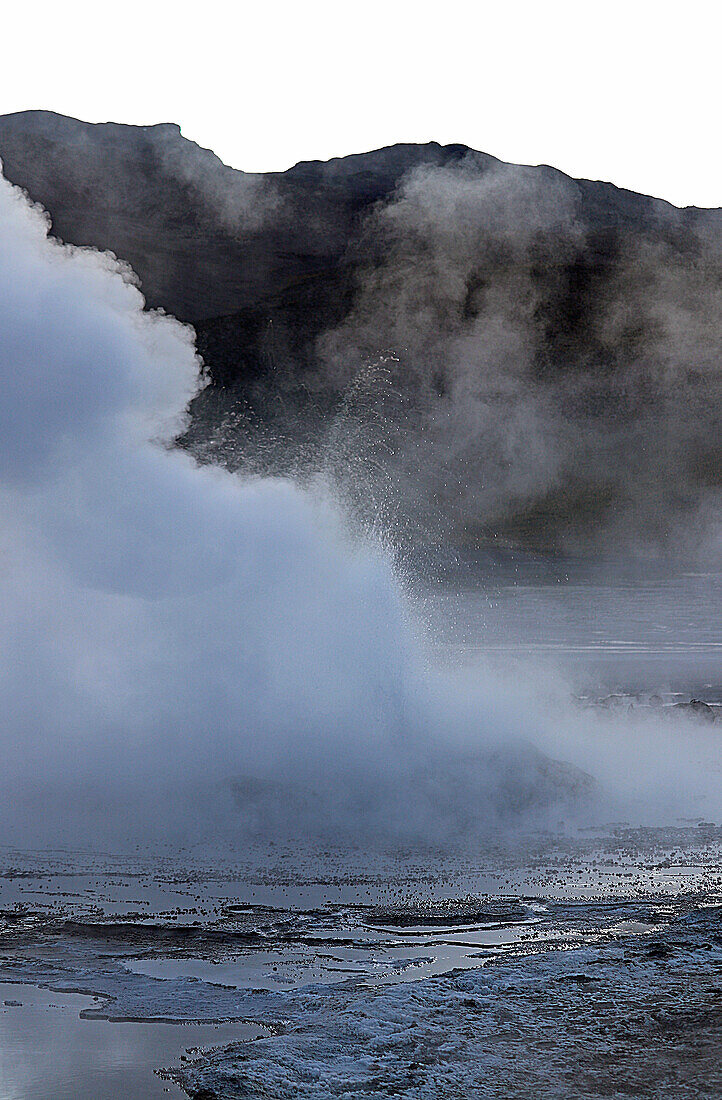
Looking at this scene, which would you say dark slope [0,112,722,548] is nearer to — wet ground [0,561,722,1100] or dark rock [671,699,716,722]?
dark rock [671,699,716,722]

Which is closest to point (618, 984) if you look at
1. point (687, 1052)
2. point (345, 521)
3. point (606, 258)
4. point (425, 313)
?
point (687, 1052)

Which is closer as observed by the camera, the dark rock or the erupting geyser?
the erupting geyser

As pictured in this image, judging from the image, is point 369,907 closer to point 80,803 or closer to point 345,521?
point 80,803

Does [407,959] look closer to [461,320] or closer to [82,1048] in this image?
[82,1048]

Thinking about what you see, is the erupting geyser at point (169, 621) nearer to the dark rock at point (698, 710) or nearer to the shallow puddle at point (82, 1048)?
the dark rock at point (698, 710)

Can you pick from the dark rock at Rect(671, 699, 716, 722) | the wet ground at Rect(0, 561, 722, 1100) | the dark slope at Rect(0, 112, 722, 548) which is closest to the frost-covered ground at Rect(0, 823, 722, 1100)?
the wet ground at Rect(0, 561, 722, 1100)

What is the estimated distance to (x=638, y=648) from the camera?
28484 millimetres

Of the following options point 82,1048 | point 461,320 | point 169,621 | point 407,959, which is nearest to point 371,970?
point 407,959

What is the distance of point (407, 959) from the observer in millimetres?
7281

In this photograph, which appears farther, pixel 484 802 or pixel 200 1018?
pixel 484 802

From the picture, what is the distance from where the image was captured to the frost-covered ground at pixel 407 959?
5.76 meters

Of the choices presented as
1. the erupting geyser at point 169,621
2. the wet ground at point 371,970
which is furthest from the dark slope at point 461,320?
the wet ground at point 371,970

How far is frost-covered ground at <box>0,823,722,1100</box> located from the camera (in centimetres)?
576

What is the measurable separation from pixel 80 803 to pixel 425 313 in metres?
102
